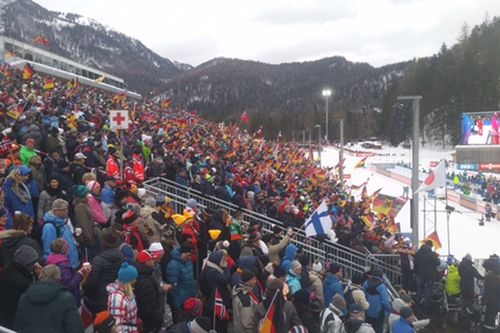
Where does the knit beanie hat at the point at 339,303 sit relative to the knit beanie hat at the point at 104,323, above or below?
below

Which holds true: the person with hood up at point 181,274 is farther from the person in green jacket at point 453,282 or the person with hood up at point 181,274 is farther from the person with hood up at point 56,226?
the person in green jacket at point 453,282

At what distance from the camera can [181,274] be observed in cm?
608

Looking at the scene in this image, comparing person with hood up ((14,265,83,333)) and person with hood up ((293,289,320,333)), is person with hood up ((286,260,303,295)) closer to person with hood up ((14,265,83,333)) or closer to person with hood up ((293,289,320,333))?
person with hood up ((293,289,320,333))

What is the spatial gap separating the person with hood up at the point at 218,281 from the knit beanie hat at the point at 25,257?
219 cm

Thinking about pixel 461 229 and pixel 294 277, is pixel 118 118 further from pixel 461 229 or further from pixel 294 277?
pixel 461 229

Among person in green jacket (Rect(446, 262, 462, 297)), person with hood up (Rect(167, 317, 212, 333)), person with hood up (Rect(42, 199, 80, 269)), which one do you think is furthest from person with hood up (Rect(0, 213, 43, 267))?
person in green jacket (Rect(446, 262, 462, 297))

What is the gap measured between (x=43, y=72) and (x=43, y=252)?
1487 inches

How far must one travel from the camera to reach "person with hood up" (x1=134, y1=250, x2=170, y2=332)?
4.86m

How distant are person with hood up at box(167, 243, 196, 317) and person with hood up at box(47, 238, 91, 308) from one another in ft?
4.78

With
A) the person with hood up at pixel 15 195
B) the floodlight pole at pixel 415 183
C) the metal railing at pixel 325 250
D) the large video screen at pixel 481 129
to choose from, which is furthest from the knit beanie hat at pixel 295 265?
the large video screen at pixel 481 129

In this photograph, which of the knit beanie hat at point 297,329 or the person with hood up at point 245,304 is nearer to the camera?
the knit beanie hat at point 297,329

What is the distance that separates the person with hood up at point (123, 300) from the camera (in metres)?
4.50

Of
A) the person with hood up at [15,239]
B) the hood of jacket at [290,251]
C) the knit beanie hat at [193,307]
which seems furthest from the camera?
the hood of jacket at [290,251]

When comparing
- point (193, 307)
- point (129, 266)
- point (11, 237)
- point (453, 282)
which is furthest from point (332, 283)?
point (453, 282)
